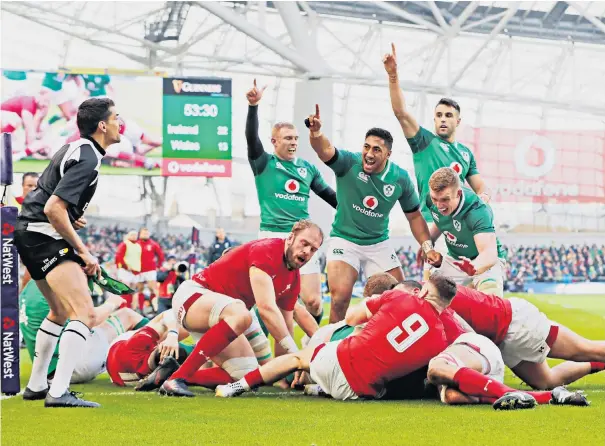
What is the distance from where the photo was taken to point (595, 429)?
4828 millimetres

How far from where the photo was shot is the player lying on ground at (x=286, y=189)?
9.23 metres

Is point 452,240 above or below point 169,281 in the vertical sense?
above

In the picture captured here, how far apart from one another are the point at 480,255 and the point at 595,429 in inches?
106

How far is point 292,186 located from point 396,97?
1926 mm

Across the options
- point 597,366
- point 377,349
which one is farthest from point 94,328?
point 597,366

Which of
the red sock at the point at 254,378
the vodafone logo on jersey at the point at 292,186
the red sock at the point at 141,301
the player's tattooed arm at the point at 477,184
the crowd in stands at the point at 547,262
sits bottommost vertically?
the crowd in stands at the point at 547,262

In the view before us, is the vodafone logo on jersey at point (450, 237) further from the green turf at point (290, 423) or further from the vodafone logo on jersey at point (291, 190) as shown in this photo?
the vodafone logo on jersey at point (291, 190)

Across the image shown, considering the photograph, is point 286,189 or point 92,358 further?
point 286,189

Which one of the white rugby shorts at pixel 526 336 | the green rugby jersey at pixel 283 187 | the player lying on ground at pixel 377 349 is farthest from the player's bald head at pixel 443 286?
the green rugby jersey at pixel 283 187

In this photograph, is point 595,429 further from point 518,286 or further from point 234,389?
point 518,286

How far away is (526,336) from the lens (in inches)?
253

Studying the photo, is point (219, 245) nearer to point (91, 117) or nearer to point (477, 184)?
point (477, 184)

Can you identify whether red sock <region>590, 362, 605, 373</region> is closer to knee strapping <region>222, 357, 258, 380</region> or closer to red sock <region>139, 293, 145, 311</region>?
knee strapping <region>222, 357, 258, 380</region>

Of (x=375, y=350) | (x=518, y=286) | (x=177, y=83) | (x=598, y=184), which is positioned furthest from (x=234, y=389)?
(x=598, y=184)
